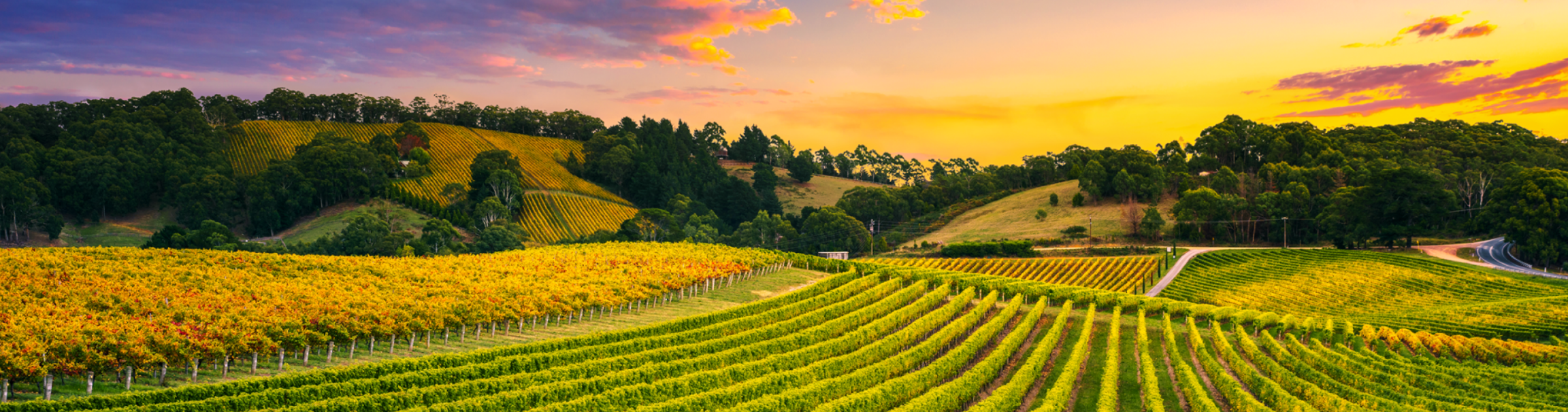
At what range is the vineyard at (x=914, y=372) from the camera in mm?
23109

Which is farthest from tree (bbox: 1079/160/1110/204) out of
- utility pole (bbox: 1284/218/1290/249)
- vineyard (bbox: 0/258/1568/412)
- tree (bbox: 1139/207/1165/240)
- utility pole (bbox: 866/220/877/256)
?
vineyard (bbox: 0/258/1568/412)

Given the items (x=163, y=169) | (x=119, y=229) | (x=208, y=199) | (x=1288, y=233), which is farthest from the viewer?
(x=163, y=169)

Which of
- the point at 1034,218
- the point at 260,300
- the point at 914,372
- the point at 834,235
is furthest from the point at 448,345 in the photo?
the point at 1034,218

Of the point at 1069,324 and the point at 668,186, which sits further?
the point at 668,186

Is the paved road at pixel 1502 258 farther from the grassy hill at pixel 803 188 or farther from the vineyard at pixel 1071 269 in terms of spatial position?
the grassy hill at pixel 803 188

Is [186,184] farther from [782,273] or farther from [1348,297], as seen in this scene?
[1348,297]

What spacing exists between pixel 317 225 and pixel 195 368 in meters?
77.5

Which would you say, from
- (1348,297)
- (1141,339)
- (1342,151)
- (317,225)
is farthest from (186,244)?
(1342,151)

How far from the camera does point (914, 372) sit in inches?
1155

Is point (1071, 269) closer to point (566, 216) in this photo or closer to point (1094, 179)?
point (1094, 179)

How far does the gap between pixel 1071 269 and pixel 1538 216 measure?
3846 centimetres

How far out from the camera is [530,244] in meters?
96.2

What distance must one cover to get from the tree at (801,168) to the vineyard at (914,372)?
126430 mm

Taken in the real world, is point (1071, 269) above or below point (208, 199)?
below
